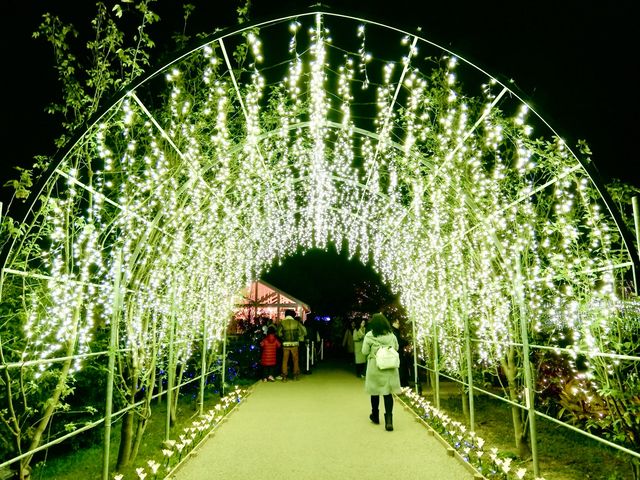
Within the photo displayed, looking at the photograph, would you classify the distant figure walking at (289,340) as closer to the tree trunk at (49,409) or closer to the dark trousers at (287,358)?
the dark trousers at (287,358)

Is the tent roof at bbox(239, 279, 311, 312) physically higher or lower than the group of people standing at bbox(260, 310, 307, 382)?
higher

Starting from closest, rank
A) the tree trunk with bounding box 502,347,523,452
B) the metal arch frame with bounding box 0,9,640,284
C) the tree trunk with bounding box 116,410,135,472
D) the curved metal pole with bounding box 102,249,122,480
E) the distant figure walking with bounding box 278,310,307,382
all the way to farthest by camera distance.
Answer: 1. the metal arch frame with bounding box 0,9,640,284
2. the curved metal pole with bounding box 102,249,122,480
3. the tree trunk with bounding box 116,410,135,472
4. the tree trunk with bounding box 502,347,523,452
5. the distant figure walking with bounding box 278,310,307,382

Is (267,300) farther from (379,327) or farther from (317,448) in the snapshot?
(317,448)

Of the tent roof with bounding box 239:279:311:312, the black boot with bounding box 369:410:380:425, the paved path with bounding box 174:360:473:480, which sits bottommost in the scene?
the paved path with bounding box 174:360:473:480

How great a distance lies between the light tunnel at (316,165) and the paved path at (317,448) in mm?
1147

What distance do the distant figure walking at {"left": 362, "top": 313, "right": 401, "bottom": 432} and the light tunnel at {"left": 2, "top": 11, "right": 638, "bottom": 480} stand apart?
98cm

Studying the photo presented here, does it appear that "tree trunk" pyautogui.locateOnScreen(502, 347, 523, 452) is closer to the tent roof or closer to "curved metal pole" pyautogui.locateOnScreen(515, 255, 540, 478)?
"curved metal pole" pyautogui.locateOnScreen(515, 255, 540, 478)

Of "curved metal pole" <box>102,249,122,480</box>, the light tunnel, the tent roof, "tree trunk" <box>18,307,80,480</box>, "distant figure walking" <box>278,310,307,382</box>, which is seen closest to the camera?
"tree trunk" <box>18,307,80,480</box>

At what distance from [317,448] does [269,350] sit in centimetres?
530

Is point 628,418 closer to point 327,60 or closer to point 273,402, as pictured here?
point 327,60

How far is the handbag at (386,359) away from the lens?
17.9ft

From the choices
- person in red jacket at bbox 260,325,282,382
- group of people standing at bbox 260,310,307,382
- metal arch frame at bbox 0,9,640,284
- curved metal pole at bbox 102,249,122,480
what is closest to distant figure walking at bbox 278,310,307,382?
group of people standing at bbox 260,310,307,382

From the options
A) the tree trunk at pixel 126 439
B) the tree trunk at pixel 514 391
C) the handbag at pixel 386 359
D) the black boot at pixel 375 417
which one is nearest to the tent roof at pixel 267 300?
the black boot at pixel 375 417

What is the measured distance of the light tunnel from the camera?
3.60 metres
